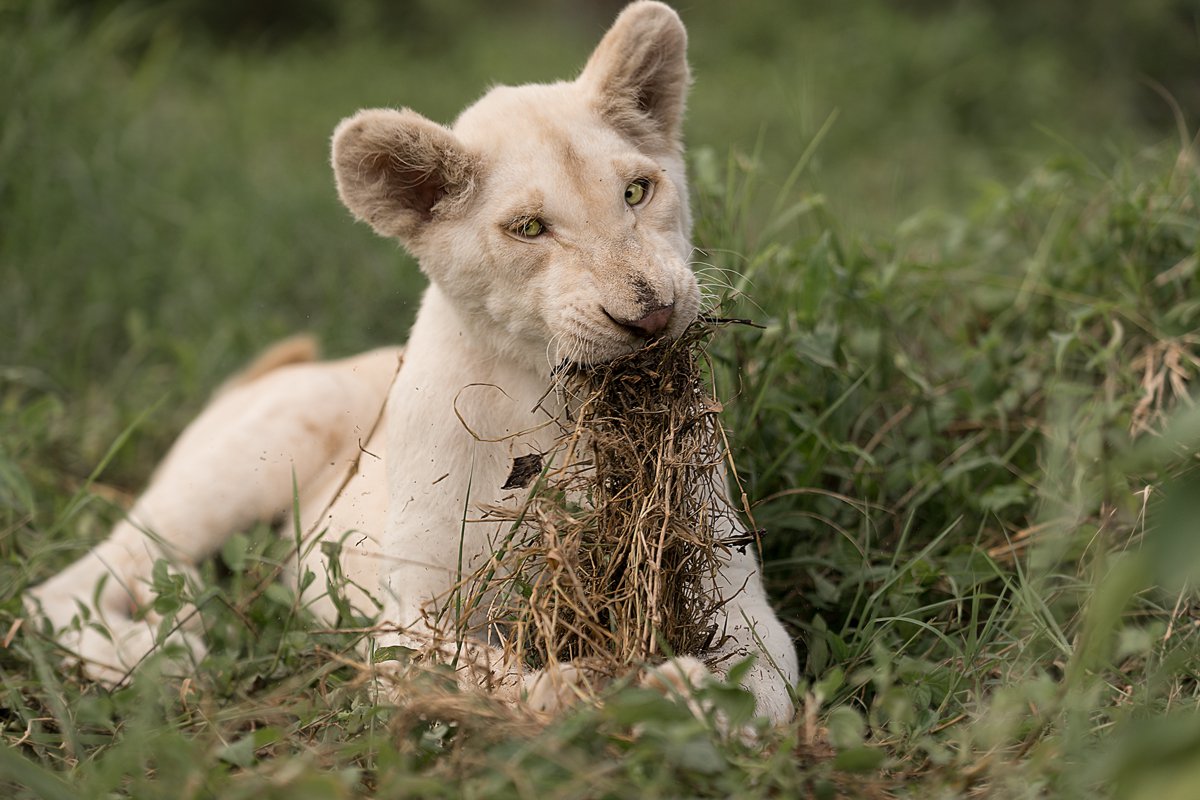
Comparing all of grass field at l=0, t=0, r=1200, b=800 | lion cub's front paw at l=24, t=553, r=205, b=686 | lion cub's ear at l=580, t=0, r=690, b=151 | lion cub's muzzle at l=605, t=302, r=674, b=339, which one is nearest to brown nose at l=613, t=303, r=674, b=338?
lion cub's muzzle at l=605, t=302, r=674, b=339

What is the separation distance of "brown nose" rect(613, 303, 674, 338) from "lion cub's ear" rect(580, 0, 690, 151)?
740 mm

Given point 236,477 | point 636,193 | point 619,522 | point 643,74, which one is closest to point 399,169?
point 636,193

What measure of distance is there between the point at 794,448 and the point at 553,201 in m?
1.29

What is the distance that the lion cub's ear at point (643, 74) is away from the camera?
10.9ft

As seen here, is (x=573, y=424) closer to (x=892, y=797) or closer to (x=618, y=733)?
(x=618, y=733)

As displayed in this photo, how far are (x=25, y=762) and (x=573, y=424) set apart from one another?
4.59 feet

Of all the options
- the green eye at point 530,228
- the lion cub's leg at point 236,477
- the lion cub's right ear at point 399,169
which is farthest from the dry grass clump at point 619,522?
the lion cub's leg at point 236,477

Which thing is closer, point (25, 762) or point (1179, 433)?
point (1179, 433)

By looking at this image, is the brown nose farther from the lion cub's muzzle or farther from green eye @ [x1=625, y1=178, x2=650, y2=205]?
green eye @ [x1=625, y1=178, x2=650, y2=205]

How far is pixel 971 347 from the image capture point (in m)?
4.64

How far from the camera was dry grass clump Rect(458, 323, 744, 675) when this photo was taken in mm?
2840

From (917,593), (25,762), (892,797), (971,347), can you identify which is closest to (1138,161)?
(971,347)

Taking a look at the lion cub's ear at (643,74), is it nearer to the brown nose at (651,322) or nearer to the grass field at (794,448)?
the grass field at (794,448)

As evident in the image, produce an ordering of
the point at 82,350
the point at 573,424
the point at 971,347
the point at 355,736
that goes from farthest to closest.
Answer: the point at 82,350
the point at 971,347
the point at 573,424
the point at 355,736
